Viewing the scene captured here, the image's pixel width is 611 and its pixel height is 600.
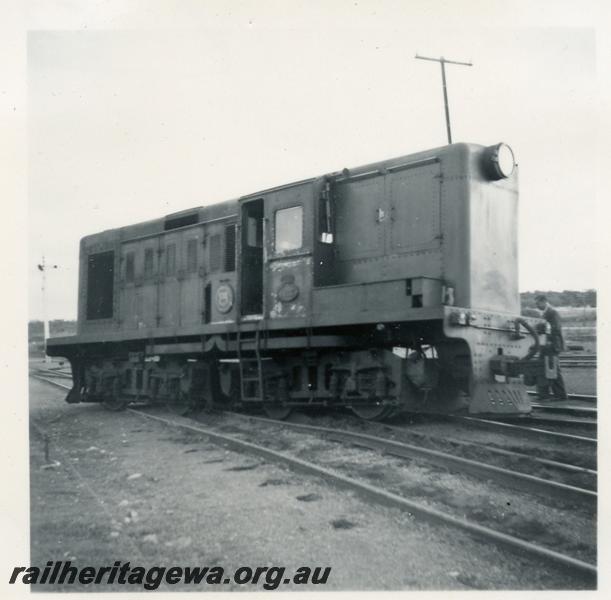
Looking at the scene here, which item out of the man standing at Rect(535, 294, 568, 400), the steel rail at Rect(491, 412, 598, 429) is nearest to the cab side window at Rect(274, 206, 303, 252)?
the man standing at Rect(535, 294, 568, 400)

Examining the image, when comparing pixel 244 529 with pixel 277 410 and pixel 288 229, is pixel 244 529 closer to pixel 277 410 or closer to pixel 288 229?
pixel 277 410

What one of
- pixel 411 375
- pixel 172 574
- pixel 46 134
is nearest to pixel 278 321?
pixel 411 375

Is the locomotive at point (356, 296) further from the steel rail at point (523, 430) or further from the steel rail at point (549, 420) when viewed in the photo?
the steel rail at point (549, 420)

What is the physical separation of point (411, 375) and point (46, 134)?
4.69 metres

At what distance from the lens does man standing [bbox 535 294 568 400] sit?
709 centimetres

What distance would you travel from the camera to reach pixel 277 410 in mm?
8773

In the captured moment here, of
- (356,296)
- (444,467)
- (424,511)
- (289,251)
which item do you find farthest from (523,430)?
(289,251)

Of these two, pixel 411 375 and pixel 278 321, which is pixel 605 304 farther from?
pixel 278 321

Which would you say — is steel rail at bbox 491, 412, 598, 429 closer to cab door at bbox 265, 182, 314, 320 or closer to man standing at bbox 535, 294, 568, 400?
man standing at bbox 535, 294, 568, 400

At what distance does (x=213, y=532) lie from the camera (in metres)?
4.19

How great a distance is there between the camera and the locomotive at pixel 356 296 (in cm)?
716

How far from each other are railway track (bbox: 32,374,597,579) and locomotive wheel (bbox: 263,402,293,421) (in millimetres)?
975

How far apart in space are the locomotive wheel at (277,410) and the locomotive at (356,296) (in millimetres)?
29

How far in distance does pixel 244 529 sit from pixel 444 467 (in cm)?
214
